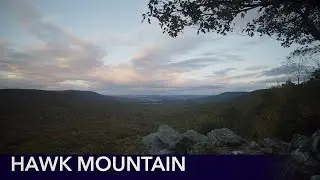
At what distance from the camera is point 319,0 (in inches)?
411

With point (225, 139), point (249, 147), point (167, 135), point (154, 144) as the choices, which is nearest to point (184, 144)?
point (225, 139)

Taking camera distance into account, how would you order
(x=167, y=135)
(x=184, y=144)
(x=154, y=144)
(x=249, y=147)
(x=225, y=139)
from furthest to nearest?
(x=154, y=144)
(x=167, y=135)
(x=184, y=144)
(x=225, y=139)
(x=249, y=147)

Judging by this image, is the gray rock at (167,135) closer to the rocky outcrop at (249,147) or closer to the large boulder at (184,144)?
the rocky outcrop at (249,147)

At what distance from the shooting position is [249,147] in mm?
9391

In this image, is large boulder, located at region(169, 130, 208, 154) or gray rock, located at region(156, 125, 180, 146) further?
gray rock, located at region(156, 125, 180, 146)

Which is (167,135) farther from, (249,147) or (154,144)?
(249,147)

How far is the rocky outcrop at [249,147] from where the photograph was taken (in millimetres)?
6324

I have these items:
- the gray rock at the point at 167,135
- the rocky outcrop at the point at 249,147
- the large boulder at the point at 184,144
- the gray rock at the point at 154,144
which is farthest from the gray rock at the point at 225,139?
the gray rock at the point at 154,144

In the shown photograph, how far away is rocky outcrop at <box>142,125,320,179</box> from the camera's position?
632 cm

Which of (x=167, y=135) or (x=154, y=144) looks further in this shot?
(x=154, y=144)

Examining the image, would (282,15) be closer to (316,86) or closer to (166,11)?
(316,86)

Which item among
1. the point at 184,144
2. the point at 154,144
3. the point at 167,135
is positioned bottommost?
the point at 154,144

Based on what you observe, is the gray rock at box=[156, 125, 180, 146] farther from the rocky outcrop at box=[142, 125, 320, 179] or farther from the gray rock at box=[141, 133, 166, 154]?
the gray rock at box=[141, 133, 166, 154]

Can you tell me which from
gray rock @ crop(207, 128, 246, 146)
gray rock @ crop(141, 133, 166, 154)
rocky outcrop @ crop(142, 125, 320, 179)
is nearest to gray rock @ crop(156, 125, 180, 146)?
rocky outcrop @ crop(142, 125, 320, 179)
